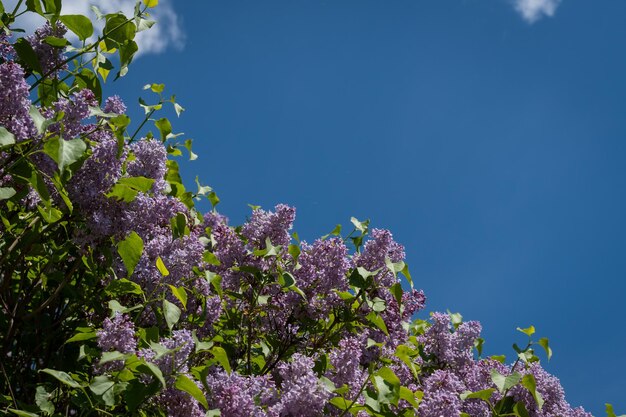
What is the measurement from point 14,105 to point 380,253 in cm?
206

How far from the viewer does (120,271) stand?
3.31 m

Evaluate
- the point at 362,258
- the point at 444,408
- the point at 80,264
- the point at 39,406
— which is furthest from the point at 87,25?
the point at 444,408

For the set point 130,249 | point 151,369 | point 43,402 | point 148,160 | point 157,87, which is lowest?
point 43,402

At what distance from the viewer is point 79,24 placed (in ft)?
9.85

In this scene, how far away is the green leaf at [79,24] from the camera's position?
297cm

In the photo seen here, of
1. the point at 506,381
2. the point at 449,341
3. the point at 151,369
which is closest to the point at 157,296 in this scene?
the point at 151,369

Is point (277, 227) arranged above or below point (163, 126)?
below

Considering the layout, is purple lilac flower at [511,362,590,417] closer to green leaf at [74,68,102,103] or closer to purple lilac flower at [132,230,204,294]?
purple lilac flower at [132,230,204,294]

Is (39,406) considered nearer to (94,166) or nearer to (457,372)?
(94,166)

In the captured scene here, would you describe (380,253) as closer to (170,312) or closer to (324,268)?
(324,268)

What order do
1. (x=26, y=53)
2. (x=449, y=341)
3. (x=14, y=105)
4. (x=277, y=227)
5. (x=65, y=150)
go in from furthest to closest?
(x=449, y=341) → (x=277, y=227) → (x=26, y=53) → (x=14, y=105) → (x=65, y=150)

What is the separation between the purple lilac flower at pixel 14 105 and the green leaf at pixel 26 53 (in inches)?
19.3

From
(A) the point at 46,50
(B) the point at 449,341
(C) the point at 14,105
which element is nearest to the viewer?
(C) the point at 14,105

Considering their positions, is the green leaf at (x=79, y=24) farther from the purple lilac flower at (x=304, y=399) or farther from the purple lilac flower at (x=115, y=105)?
the purple lilac flower at (x=304, y=399)
